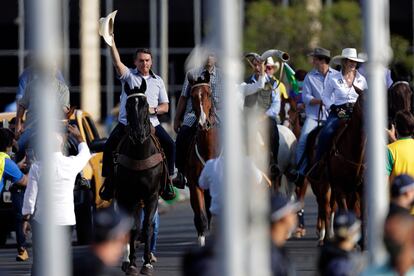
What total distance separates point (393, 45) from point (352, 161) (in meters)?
26.7

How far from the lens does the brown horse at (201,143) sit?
70.6ft

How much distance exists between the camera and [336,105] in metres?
22.9

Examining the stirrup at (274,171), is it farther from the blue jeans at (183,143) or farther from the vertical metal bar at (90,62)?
the vertical metal bar at (90,62)

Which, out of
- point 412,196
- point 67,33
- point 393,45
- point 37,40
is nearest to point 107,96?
point 67,33

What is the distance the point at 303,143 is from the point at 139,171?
405 cm

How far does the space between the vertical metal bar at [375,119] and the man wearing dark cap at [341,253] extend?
1.94ft

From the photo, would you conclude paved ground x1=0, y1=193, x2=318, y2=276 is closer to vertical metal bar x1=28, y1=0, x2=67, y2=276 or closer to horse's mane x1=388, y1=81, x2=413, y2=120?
horse's mane x1=388, y1=81, x2=413, y2=120

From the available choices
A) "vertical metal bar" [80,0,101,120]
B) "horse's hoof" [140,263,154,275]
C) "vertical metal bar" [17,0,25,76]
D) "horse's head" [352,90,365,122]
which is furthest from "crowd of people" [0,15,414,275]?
"vertical metal bar" [80,0,101,120]

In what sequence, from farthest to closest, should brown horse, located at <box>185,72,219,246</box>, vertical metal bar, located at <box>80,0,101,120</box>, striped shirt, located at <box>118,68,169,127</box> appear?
vertical metal bar, located at <box>80,0,101,120</box>, brown horse, located at <box>185,72,219,246</box>, striped shirt, located at <box>118,68,169,127</box>

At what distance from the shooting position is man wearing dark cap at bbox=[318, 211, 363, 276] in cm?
1192

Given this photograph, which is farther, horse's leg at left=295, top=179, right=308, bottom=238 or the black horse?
horse's leg at left=295, top=179, right=308, bottom=238

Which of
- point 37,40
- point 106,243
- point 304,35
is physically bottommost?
point 106,243

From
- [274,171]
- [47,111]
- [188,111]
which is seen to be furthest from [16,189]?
[47,111]

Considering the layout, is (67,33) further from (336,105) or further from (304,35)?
(336,105)
